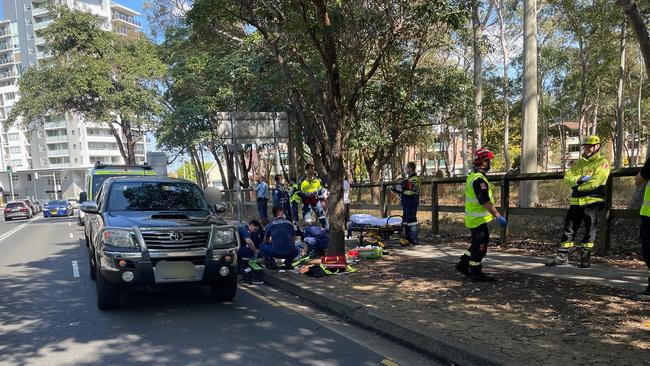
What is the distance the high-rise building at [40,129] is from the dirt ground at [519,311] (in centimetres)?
7694

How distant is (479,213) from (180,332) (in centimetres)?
412

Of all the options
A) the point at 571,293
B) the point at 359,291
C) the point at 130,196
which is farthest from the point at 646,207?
the point at 130,196

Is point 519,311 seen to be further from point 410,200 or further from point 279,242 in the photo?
point 410,200

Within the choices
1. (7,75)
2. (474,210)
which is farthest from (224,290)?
(7,75)

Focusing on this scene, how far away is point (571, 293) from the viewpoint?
5.61 meters

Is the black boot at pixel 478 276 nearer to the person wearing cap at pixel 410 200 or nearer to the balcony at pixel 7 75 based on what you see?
the person wearing cap at pixel 410 200

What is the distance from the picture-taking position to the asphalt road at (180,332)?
4523 mm

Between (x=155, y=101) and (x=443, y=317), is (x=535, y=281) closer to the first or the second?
(x=443, y=317)

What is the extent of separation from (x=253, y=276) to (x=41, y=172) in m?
91.2

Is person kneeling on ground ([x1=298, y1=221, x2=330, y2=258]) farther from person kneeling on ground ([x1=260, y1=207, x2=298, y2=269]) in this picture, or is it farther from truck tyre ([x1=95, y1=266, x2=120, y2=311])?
truck tyre ([x1=95, y1=266, x2=120, y2=311])

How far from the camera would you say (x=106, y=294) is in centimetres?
609

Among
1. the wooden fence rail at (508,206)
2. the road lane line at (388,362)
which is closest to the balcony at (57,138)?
the wooden fence rail at (508,206)

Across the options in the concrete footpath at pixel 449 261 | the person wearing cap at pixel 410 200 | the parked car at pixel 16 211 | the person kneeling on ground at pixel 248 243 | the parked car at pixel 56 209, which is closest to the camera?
the concrete footpath at pixel 449 261

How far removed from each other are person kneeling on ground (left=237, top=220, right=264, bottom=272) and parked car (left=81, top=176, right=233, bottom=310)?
4.91 feet
